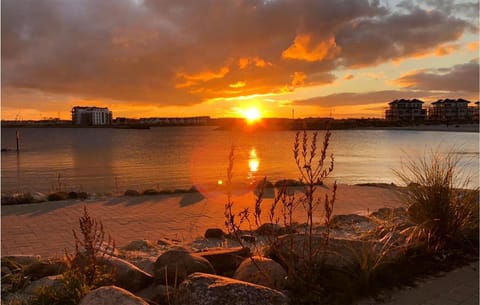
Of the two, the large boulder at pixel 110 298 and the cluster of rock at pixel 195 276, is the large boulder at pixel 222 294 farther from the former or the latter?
the large boulder at pixel 110 298

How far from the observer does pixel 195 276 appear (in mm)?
3994

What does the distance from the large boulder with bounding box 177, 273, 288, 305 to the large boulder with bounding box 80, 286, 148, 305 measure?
41cm

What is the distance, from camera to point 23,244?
8.77 meters

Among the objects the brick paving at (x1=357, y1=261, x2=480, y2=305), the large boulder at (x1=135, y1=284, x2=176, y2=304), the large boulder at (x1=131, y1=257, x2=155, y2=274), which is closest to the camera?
the large boulder at (x1=135, y1=284, x2=176, y2=304)

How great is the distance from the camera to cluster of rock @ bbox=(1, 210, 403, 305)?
3771 millimetres

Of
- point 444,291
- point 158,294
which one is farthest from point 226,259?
point 444,291

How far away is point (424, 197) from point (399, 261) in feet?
4.22

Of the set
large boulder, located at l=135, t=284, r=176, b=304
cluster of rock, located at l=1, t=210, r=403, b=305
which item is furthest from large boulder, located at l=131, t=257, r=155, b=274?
large boulder, located at l=135, t=284, r=176, b=304

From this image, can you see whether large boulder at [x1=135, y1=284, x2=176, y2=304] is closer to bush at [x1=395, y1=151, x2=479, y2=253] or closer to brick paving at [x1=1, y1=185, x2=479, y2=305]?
brick paving at [x1=1, y1=185, x2=479, y2=305]

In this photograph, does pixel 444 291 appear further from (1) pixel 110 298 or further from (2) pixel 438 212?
(1) pixel 110 298

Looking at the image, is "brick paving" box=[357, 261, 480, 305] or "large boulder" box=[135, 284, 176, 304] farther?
"brick paving" box=[357, 261, 480, 305]

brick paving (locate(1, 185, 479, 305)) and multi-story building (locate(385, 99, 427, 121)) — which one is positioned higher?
multi-story building (locate(385, 99, 427, 121))

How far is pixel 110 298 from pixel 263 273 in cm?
161

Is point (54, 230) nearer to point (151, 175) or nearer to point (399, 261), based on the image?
point (399, 261)
